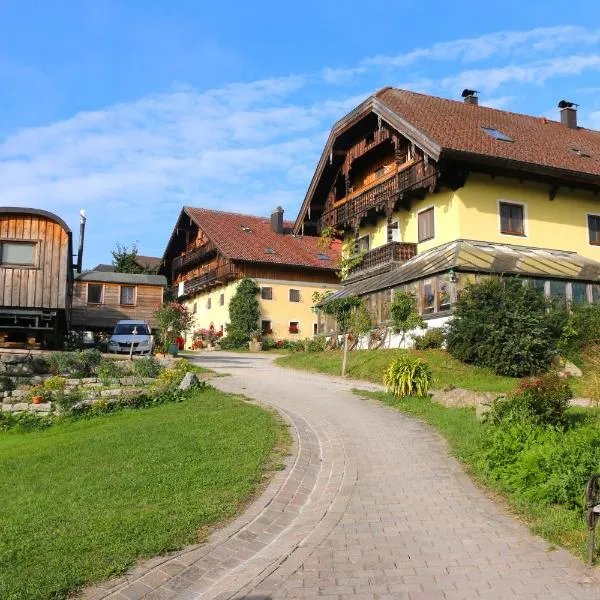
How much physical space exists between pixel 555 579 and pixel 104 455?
6872 mm

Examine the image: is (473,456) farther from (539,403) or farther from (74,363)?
(74,363)

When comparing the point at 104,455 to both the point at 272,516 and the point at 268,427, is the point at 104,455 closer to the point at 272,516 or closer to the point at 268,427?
the point at 268,427

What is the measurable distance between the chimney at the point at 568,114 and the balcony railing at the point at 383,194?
11.8 m

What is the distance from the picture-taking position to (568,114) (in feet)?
113

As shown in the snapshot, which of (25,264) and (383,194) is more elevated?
(383,194)

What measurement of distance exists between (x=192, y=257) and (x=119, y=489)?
145 ft

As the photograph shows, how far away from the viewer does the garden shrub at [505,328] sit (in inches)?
737

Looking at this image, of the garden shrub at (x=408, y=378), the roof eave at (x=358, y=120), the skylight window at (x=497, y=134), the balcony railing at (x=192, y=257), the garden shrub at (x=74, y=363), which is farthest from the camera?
the balcony railing at (x=192, y=257)

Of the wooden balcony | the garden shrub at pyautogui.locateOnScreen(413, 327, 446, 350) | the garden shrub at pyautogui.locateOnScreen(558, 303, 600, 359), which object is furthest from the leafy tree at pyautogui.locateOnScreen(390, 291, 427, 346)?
the wooden balcony

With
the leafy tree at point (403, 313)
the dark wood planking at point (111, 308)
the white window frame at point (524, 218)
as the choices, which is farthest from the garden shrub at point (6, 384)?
the white window frame at point (524, 218)

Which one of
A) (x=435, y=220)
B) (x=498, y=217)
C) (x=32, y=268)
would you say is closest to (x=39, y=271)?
(x=32, y=268)

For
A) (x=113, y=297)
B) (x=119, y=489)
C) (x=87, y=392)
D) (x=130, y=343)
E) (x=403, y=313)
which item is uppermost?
(x=113, y=297)

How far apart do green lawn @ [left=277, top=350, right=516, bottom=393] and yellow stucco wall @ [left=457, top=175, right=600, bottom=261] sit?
22.0ft

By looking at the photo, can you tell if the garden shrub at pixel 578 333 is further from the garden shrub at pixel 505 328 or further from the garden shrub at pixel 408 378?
the garden shrub at pixel 408 378
